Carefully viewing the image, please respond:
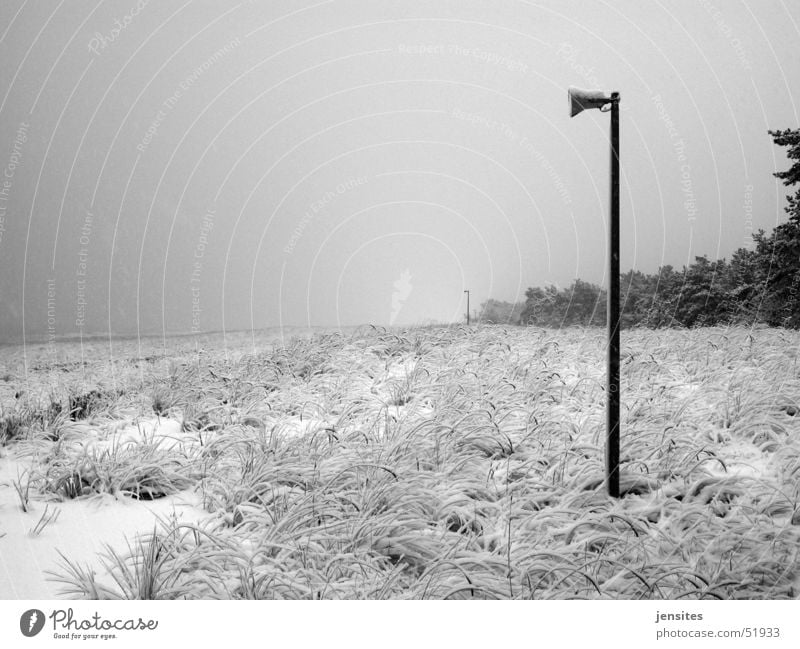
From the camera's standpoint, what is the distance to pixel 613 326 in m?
2.58

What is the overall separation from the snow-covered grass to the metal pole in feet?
0.49

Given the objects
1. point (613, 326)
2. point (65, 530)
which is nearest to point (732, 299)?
point (613, 326)

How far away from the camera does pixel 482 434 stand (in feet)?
11.0

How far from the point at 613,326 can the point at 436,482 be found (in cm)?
141

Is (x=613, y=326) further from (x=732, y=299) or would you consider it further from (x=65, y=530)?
Result: (x=732, y=299)

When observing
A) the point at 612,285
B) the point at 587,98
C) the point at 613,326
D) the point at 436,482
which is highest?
the point at 587,98

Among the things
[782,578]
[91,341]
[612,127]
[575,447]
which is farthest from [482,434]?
[91,341]

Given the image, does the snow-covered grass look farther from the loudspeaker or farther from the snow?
the loudspeaker

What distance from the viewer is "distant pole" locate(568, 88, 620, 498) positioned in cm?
246

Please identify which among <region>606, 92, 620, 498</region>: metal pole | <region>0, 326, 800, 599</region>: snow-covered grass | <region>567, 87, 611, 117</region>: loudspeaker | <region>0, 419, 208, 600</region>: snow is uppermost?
<region>567, 87, 611, 117</region>: loudspeaker

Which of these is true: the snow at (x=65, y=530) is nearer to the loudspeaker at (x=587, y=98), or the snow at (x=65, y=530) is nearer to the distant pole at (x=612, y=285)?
the distant pole at (x=612, y=285)

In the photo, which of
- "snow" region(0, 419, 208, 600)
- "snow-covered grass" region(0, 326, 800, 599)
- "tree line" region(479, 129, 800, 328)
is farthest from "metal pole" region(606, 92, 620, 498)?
"tree line" region(479, 129, 800, 328)

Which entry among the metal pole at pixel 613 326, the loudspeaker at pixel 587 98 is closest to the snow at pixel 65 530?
the metal pole at pixel 613 326
